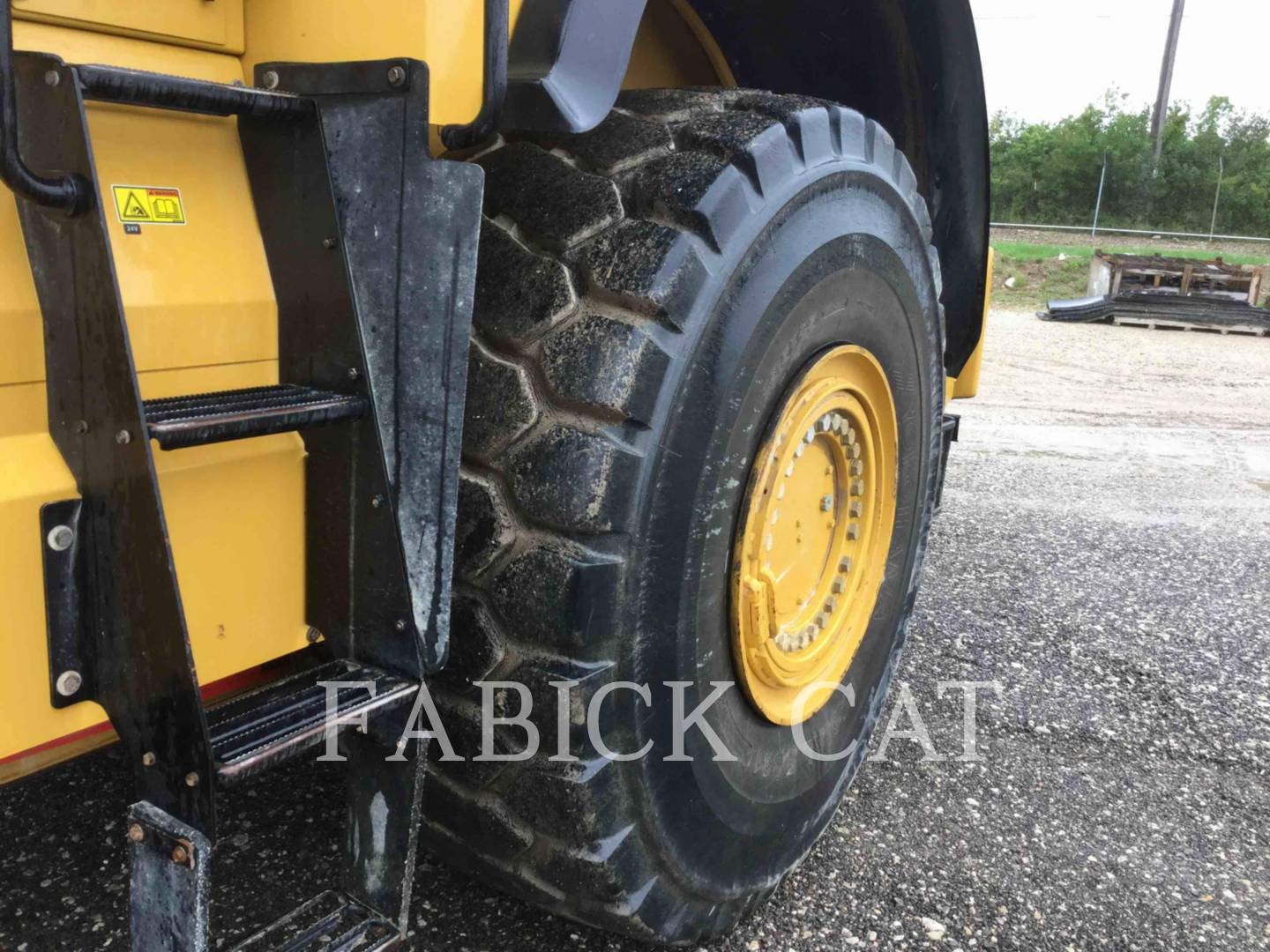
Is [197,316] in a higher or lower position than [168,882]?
higher

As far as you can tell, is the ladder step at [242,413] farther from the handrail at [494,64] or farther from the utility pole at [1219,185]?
the utility pole at [1219,185]

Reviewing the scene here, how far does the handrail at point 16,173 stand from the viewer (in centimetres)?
94

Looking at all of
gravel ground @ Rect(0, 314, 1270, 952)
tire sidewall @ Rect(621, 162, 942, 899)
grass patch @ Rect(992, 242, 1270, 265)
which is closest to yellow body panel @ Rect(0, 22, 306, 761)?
tire sidewall @ Rect(621, 162, 942, 899)

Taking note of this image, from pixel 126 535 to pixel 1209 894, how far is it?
204cm

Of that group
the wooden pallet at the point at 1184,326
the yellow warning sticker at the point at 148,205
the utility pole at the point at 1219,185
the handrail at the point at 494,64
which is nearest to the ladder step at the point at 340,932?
the yellow warning sticker at the point at 148,205

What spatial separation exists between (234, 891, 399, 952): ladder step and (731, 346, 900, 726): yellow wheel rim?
2.11ft

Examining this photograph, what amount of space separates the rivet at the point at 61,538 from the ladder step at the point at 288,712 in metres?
0.22

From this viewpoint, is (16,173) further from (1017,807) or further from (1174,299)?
(1174,299)

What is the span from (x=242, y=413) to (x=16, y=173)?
0.28 meters

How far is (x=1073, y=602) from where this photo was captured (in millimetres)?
3619

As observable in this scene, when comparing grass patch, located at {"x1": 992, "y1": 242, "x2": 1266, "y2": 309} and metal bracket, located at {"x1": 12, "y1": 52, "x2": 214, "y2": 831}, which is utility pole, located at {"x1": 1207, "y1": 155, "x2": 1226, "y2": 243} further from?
metal bracket, located at {"x1": 12, "y1": 52, "x2": 214, "y2": 831}

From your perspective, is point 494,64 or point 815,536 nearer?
point 494,64

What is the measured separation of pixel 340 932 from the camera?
1238mm

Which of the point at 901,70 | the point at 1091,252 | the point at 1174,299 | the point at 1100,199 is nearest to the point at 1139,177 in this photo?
the point at 1100,199
